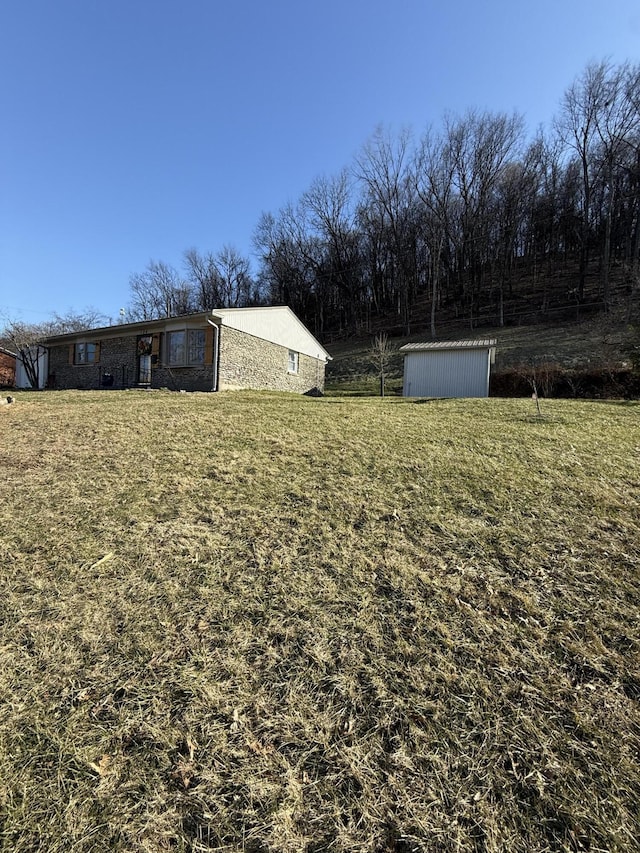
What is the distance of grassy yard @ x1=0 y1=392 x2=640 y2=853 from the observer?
145 centimetres

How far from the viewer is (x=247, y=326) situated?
15.3 metres

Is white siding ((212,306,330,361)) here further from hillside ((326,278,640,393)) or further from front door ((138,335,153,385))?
hillside ((326,278,640,393))

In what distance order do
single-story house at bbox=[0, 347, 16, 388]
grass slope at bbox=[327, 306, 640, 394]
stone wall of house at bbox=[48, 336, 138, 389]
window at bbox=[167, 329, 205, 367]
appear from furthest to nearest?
single-story house at bbox=[0, 347, 16, 388], grass slope at bbox=[327, 306, 640, 394], stone wall of house at bbox=[48, 336, 138, 389], window at bbox=[167, 329, 205, 367]

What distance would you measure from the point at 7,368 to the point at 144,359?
18.2m

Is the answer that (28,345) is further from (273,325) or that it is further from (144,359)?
(273,325)

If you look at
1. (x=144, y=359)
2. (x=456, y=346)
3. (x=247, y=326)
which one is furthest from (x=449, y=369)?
(x=144, y=359)

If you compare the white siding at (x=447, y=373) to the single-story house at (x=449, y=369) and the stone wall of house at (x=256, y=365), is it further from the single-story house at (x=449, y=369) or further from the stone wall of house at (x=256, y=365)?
the stone wall of house at (x=256, y=365)

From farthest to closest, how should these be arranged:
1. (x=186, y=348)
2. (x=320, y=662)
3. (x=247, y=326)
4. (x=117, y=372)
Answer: (x=117, y=372) < (x=247, y=326) < (x=186, y=348) < (x=320, y=662)

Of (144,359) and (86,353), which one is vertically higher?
(86,353)

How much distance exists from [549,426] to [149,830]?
302 inches

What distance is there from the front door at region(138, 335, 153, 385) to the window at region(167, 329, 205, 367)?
1197 millimetres

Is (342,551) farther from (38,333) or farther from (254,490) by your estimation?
(38,333)

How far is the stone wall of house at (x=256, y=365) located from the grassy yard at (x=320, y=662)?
10300 mm

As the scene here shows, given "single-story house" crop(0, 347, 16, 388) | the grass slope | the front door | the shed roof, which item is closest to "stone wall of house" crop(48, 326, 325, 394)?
the front door
